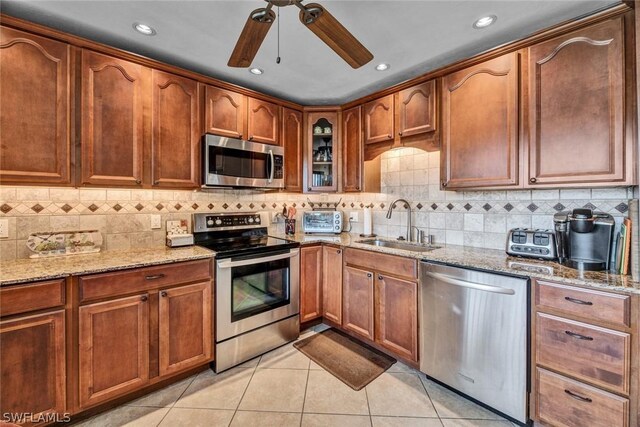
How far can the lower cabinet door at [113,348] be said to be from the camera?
155cm

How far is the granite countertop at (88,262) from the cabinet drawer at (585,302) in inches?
81.9

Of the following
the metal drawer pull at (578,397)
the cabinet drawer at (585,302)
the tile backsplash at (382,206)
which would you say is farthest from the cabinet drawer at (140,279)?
the metal drawer pull at (578,397)

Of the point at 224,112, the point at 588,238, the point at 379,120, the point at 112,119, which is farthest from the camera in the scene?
the point at 379,120

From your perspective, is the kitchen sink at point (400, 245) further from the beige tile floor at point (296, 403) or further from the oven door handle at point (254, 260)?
the beige tile floor at point (296, 403)

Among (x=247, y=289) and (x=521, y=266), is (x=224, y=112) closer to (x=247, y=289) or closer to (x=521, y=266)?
(x=247, y=289)

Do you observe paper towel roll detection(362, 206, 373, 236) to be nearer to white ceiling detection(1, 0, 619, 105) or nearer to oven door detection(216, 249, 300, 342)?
oven door detection(216, 249, 300, 342)

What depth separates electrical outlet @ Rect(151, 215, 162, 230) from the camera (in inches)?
89.0

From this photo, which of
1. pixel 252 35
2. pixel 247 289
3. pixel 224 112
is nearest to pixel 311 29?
pixel 252 35

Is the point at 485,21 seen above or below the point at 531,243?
above

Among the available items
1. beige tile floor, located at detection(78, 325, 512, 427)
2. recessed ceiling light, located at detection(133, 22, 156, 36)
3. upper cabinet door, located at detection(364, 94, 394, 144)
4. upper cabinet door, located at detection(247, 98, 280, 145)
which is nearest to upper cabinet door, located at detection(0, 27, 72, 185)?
recessed ceiling light, located at detection(133, 22, 156, 36)

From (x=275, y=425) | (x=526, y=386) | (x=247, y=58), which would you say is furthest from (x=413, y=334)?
(x=247, y=58)

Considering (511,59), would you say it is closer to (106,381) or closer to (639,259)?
(639,259)

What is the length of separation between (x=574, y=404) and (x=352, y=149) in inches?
95.0

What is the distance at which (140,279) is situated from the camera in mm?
1710
